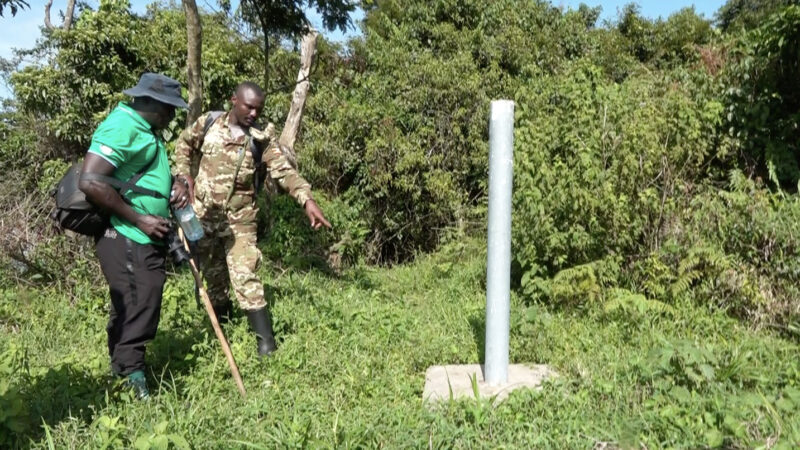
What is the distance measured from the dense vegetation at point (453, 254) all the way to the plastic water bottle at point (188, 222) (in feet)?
2.62

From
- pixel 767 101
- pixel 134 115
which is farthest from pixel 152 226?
pixel 767 101

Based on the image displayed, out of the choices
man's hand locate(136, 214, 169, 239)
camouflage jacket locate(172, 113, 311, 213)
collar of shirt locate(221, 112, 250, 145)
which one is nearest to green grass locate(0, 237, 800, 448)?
man's hand locate(136, 214, 169, 239)

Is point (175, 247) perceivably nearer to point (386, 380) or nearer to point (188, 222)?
point (188, 222)

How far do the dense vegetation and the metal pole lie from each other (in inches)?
13.6

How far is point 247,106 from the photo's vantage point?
13.4ft

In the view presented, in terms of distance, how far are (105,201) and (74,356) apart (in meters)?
1.34

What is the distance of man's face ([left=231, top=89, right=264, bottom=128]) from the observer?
4078 millimetres

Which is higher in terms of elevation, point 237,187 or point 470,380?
point 237,187

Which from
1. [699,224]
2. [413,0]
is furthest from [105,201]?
[413,0]

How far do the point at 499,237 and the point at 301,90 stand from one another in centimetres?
455

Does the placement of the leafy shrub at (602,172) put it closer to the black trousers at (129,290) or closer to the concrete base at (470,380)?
the concrete base at (470,380)

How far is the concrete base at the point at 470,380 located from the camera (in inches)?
128

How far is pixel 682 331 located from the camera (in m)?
4.10

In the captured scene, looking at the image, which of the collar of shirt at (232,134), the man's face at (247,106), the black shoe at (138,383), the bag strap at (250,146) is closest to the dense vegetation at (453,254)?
the black shoe at (138,383)
